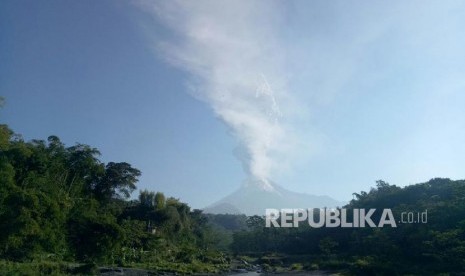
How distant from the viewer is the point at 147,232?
39.9 m

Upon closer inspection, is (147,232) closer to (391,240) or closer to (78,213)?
(78,213)

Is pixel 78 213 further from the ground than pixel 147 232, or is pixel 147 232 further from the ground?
pixel 78 213

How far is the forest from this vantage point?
23.6 metres

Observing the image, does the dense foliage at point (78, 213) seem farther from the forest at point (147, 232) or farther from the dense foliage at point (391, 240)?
the dense foliage at point (391, 240)

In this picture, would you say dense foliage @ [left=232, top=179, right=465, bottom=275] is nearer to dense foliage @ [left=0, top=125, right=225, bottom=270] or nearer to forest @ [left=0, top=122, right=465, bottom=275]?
forest @ [left=0, top=122, right=465, bottom=275]

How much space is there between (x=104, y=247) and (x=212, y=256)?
1717 cm

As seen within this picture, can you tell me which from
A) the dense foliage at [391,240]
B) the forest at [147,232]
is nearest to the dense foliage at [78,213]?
the forest at [147,232]

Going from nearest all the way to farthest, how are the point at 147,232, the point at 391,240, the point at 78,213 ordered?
the point at 78,213 < the point at 391,240 < the point at 147,232

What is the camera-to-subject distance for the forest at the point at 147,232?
77.4 feet

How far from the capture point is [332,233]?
47094 mm

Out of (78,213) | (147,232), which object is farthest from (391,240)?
(78,213)

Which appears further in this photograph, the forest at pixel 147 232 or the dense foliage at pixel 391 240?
the dense foliage at pixel 391 240

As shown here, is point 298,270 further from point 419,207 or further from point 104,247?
point 104,247

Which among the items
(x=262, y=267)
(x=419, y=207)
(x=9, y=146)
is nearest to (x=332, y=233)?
(x=262, y=267)
